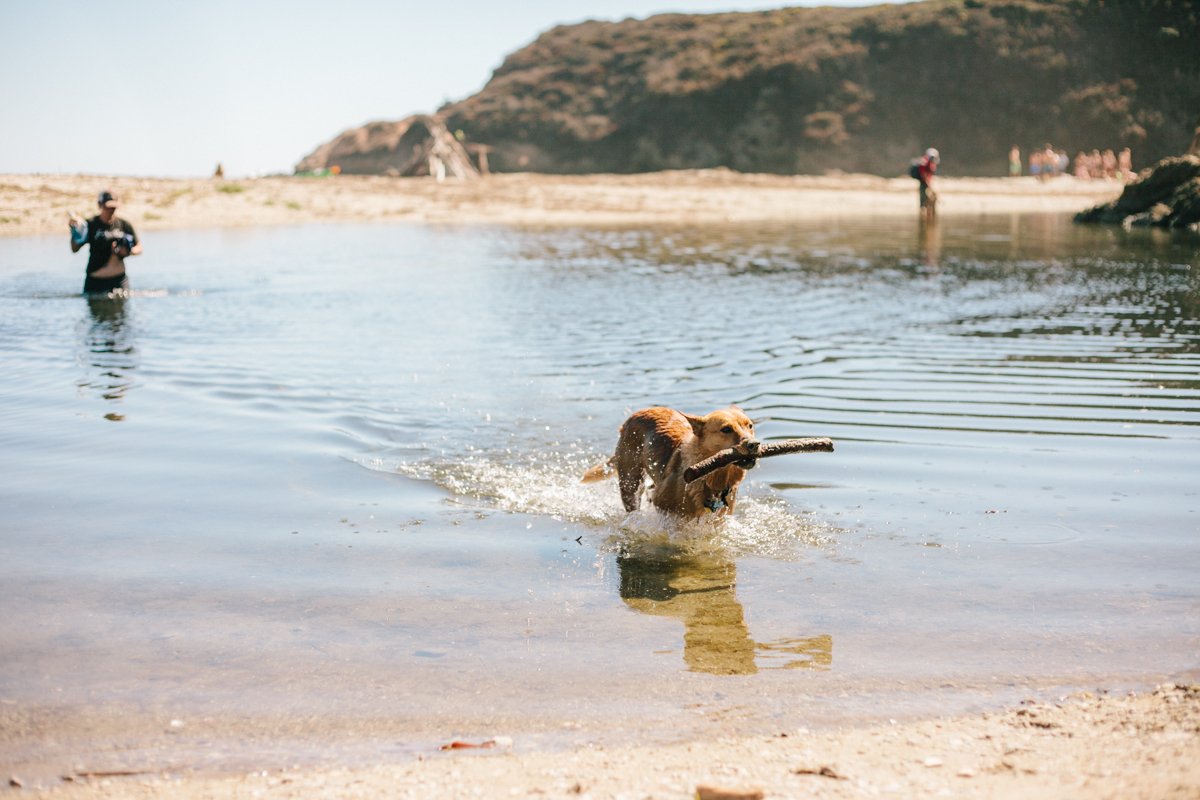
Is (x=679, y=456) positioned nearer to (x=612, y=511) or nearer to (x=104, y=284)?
(x=612, y=511)

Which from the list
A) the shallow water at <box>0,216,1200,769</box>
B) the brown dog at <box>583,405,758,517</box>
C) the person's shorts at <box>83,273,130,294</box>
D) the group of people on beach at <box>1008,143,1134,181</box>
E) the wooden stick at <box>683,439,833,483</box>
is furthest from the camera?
the group of people on beach at <box>1008,143,1134,181</box>

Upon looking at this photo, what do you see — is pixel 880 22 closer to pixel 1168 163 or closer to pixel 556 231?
pixel 1168 163

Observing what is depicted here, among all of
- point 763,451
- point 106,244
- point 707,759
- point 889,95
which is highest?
point 889,95

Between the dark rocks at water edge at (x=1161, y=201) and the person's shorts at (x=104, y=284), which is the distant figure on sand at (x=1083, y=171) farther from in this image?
the person's shorts at (x=104, y=284)

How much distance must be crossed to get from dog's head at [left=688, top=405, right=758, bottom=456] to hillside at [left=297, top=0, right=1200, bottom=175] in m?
61.2

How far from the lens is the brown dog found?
197 inches

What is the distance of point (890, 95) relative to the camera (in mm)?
65188

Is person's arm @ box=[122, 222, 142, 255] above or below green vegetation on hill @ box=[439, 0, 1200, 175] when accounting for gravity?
below

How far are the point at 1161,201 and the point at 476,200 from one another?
22267 mm

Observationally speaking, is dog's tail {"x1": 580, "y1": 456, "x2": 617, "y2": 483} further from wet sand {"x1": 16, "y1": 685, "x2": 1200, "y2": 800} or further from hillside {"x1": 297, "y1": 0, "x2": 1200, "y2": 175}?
hillside {"x1": 297, "y1": 0, "x2": 1200, "y2": 175}

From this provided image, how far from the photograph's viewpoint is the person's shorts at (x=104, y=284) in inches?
579

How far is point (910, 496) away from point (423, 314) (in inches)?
364

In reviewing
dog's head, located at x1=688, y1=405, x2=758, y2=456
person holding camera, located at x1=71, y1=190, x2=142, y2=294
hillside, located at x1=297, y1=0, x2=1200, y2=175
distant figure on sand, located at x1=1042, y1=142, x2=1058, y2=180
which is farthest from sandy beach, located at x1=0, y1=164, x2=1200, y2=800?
hillside, located at x1=297, y1=0, x2=1200, y2=175

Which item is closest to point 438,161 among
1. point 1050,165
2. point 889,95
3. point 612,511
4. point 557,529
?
point 1050,165
